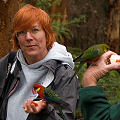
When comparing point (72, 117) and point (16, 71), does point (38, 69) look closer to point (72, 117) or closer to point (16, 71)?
point (16, 71)

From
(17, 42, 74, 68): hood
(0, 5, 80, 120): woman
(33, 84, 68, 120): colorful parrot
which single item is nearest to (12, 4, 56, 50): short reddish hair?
(0, 5, 80, 120): woman

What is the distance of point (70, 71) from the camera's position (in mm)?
2160

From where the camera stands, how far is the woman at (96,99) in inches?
50.3

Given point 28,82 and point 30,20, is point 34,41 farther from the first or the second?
point 28,82

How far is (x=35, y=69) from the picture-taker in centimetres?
225

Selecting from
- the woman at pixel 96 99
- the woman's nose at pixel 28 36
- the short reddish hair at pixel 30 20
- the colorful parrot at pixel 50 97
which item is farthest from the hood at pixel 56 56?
the woman at pixel 96 99

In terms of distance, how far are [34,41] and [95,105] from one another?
1.09 meters

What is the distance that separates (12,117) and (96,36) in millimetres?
7891

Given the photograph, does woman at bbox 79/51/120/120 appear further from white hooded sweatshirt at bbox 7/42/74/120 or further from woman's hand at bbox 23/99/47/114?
white hooded sweatshirt at bbox 7/42/74/120

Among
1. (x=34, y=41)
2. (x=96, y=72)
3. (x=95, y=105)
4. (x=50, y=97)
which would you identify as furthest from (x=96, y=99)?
(x=34, y=41)

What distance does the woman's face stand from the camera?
223cm

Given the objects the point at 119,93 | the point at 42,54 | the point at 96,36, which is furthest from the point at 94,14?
the point at 42,54

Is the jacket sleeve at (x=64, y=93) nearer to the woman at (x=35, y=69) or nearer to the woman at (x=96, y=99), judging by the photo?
the woman at (x=35, y=69)

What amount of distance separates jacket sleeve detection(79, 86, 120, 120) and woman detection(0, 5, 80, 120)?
646mm
